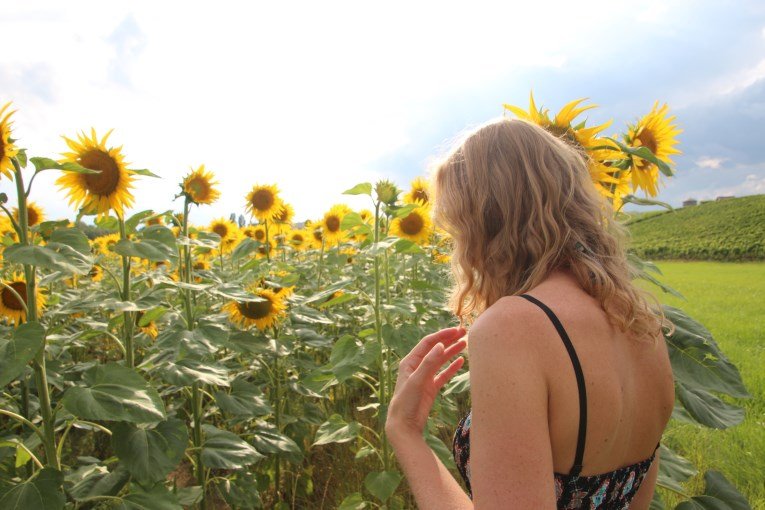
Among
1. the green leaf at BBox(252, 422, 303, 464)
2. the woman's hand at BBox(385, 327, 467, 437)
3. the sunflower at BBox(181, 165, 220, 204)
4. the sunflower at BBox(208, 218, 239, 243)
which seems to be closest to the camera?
the woman's hand at BBox(385, 327, 467, 437)

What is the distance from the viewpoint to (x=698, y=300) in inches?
390

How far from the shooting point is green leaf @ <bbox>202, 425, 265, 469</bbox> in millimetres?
2123

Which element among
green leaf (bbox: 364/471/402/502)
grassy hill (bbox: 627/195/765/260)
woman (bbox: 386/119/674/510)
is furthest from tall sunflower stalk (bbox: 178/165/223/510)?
grassy hill (bbox: 627/195/765/260)

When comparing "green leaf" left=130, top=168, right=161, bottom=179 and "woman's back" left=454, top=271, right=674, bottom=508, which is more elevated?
"green leaf" left=130, top=168, right=161, bottom=179

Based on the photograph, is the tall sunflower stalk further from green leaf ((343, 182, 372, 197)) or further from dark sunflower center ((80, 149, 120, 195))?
green leaf ((343, 182, 372, 197))

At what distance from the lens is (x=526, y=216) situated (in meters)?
1.37

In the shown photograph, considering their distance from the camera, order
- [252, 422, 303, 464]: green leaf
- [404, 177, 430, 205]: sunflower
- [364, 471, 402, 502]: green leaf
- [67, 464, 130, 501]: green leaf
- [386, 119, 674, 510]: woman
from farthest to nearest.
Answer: [404, 177, 430, 205]: sunflower
[252, 422, 303, 464]: green leaf
[364, 471, 402, 502]: green leaf
[67, 464, 130, 501]: green leaf
[386, 119, 674, 510]: woman

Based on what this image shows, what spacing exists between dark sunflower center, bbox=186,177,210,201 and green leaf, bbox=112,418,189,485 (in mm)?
1468

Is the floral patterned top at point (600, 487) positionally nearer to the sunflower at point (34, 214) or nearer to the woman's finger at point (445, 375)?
the woman's finger at point (445, 375)

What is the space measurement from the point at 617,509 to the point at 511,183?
2.94 ft

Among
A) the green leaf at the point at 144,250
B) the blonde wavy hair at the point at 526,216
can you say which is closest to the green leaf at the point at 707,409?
the blonde wavy hair at the point at 526,216

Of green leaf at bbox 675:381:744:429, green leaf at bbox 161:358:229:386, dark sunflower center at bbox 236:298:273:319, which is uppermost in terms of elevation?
dark sunflower center at bbox 236:298:273:319

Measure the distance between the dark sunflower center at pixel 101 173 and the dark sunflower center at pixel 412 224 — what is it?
2326 millimetres

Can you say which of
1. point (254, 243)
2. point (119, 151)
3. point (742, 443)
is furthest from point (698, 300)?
point (119, 151)
